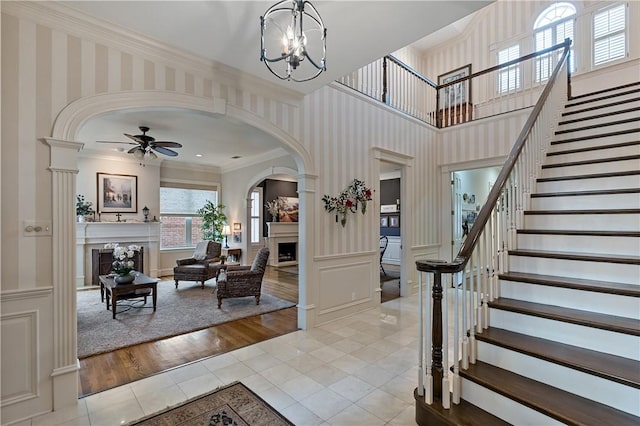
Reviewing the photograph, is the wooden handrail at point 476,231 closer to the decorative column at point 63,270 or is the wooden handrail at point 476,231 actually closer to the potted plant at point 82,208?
the decorative column at point 63,270

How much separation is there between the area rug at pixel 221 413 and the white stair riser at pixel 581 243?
8.83 ft

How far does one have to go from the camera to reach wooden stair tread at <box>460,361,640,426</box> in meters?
1.58

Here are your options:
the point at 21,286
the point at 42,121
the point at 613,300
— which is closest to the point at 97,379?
the point at 21,286

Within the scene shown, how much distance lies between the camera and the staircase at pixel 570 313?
1.72 m

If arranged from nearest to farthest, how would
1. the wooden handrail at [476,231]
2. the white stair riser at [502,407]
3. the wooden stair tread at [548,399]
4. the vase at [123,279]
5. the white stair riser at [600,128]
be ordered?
the wooden stair tread at [548,399] → the white stair riser at [502,407] → the wooden handrail at [476,231] → the white stair riser at [600,128] → the vase at [123,279]

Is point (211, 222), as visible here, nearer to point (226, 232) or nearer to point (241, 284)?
point (226, 232)

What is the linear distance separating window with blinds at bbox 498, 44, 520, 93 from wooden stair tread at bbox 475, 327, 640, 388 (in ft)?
19.9

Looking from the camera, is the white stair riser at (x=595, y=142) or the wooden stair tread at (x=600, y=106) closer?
the white stair riser at (x=595, y=142)

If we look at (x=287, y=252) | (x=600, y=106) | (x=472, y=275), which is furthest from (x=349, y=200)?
(x=287, y=252)

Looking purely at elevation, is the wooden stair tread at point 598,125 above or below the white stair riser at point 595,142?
above

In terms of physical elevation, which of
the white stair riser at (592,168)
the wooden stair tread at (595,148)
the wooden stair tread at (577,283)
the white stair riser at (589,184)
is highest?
the wooden stair tread at (595,148)

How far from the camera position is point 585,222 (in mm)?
2768

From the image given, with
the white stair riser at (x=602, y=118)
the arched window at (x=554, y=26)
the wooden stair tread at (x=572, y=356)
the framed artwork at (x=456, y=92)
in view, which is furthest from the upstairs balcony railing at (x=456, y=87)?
the wooden stair tread at (x=572, y=356)

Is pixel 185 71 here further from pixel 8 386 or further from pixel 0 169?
pixel 8 386
